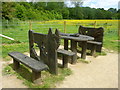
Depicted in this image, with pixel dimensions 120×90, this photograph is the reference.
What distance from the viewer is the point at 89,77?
3230 millimetres

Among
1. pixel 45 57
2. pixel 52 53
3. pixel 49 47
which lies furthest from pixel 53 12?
pixel 52 53

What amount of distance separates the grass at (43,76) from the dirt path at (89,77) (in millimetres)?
116

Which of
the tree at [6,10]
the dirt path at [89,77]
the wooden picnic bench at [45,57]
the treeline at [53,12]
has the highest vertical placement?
the treeline at [53,12]

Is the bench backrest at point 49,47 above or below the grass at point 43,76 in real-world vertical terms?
above

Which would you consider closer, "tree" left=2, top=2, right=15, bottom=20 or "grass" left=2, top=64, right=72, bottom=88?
"grass" left=2, top=64, right=72, bottom=88

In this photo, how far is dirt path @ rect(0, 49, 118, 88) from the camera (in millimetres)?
2838

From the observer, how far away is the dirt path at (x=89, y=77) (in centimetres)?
284

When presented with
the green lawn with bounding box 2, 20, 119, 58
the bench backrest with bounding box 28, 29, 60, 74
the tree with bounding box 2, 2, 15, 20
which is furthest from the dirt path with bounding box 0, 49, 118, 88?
the tree with bounding box 2, 2, 15, 20

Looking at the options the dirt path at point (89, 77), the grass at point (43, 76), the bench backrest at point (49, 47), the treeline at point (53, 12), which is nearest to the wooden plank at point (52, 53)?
the bench backrest at point (49, 47)

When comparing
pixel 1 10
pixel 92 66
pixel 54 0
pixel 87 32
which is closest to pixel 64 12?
pixel 54 0

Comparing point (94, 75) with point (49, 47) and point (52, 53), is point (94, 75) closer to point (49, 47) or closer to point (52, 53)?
point (52, 53)

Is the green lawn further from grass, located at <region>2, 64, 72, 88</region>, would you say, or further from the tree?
grass, located at <region>2, 64, 72, 88</region>

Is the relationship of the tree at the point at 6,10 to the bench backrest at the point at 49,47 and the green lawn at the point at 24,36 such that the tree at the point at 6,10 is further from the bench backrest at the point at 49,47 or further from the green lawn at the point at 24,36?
the bench backrest at the point at 49,47

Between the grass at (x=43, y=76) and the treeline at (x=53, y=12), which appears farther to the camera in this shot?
the treeline at (x=53, y=12)
